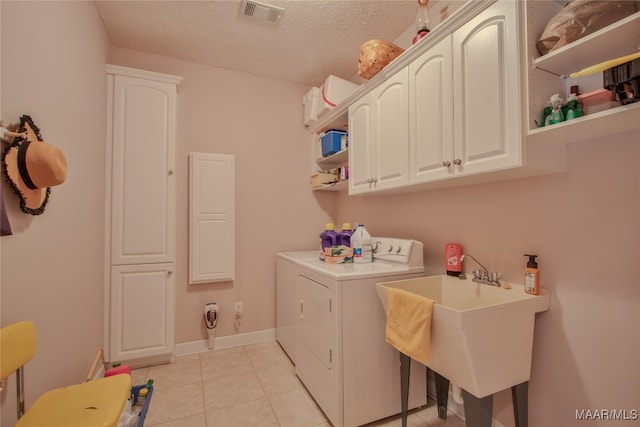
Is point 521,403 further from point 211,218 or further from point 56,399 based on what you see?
point 211,218

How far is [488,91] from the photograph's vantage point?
1.25 meters

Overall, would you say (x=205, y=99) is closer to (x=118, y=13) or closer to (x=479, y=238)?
(x=118, y=13)

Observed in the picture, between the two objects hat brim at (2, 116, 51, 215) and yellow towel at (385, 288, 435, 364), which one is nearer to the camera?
hat brim at (2, 116, 51, 215)

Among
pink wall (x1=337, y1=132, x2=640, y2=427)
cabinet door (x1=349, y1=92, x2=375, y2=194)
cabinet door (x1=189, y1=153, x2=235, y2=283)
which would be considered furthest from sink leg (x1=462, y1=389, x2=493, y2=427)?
cabinet door (x1=189, y1=153, x2=235, y2=283)

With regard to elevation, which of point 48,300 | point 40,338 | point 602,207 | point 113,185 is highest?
point 113,185

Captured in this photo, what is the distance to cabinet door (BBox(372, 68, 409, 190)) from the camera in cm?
175

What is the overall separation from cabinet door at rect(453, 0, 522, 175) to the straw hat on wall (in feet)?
5.71

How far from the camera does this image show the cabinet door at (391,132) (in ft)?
5.74

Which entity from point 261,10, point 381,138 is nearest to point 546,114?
point 381,138

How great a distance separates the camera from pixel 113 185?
227 centimetres

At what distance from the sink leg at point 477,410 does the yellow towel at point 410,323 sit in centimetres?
22

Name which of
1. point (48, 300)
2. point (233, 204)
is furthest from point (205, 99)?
point (48, 300)

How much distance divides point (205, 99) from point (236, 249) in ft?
4.78

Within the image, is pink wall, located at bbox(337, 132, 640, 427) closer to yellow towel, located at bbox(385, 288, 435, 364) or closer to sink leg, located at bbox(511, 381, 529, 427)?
sink leg, located at bbox(511, 381, 529, 427)
